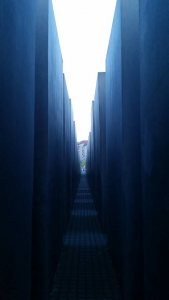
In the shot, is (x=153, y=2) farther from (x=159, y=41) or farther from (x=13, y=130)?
(x=13, y=130)

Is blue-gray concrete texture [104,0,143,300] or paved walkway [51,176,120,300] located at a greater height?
blue-gray concrete texture [104,0,143,300]

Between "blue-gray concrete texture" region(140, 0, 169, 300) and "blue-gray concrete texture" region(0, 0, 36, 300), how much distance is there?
122 centimetres

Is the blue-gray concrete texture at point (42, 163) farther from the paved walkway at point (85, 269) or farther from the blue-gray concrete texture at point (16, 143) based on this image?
the blue-gray concrete texture at point (16, 143)

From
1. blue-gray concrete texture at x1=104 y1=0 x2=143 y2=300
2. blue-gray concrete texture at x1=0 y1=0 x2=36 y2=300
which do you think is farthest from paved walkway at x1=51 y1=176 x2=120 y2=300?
blue-gray concrete texture at x1=0 y1=0 x2=36 y2=300

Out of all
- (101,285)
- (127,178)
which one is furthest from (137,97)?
(101,285)

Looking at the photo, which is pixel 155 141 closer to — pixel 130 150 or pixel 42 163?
pixel 130 150

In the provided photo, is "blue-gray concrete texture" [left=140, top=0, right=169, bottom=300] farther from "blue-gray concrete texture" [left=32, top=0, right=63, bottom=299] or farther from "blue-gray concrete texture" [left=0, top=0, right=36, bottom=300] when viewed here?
"blue-gray concrete texture" [left=32, top=0, right=63, bottom=299]

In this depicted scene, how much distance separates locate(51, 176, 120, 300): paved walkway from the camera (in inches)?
224

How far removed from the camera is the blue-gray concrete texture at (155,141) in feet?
10.1

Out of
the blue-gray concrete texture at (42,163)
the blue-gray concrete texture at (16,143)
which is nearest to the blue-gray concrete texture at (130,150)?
the blue-gray concrete texture at (42,163)

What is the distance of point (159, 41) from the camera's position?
3277 mm

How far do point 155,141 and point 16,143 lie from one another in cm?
128

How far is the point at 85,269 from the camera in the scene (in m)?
7.03

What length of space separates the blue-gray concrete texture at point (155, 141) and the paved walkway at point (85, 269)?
195cm
